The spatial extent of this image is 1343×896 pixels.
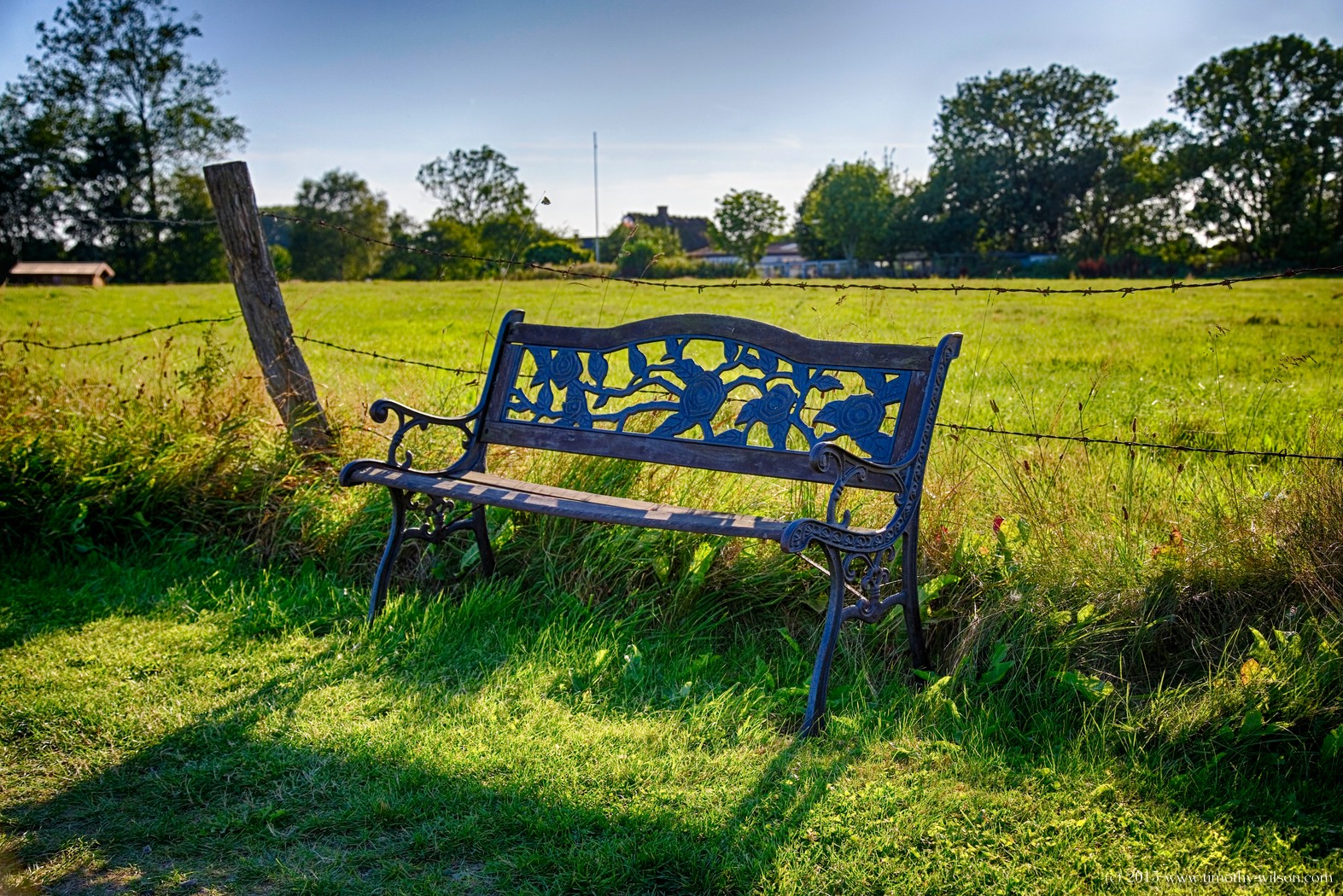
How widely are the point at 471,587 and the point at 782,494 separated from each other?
147 cm

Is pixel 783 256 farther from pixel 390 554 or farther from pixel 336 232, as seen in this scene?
pixel 390 554

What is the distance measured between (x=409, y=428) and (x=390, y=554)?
545 mm

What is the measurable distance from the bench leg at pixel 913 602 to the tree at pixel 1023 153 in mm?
62575

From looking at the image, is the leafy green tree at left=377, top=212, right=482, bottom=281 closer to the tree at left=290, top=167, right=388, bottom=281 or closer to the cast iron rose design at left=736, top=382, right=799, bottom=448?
the tree at left=290, top=167, right=388, bottom=281

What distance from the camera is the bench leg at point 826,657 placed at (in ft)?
10.1

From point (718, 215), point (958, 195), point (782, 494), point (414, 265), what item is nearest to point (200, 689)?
point (782, 494)

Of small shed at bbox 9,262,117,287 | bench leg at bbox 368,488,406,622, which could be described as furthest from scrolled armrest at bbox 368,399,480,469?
small shed at bbox 9,262,117,287

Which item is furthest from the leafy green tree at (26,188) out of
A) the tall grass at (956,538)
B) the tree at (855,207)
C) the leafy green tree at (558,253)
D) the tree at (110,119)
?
the tall grass at (956,538)

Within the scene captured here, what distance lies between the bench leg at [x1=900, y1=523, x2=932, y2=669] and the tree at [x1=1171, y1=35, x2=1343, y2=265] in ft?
127

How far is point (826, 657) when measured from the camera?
10.1 ft

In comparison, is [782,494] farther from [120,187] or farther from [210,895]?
[120,187]

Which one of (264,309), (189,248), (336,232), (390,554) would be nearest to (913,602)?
(390,554)

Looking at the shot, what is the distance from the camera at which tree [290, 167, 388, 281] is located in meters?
66.3

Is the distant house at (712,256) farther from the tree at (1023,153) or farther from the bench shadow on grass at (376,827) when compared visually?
the bench shadow on grass at (376,827)
